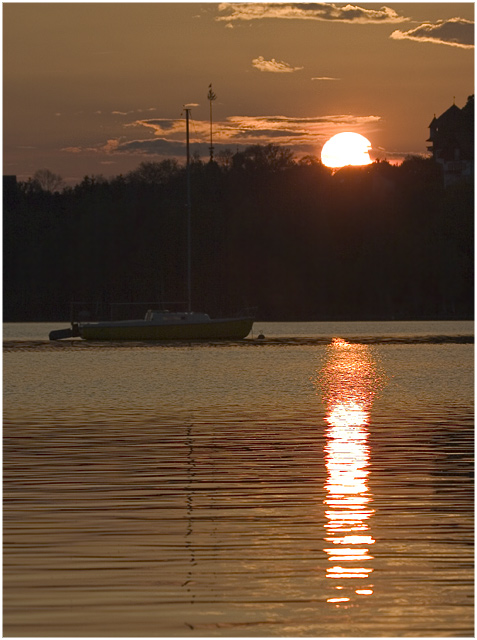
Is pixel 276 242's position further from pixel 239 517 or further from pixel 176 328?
pixel 239 517

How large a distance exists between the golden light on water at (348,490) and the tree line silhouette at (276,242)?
123585 mm

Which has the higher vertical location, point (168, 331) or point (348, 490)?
point (168, 331)

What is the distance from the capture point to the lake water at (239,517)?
14148mm

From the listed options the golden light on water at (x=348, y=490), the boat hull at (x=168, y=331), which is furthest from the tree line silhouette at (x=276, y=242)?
the golden light on water at (x=348, y=490)

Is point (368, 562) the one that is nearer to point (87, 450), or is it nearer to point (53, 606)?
point (53, 606)

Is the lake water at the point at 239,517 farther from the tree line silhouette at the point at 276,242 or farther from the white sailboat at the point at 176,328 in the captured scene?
the tree line silhouette at the point at 276,242

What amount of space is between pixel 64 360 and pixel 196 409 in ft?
130

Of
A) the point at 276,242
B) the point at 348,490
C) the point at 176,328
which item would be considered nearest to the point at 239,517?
the point at 348,490

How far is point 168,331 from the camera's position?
99.4 metres

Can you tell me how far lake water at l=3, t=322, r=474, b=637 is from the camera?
46.4 feet

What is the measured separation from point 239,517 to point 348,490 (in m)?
3.24

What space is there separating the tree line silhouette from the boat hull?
6421 cm

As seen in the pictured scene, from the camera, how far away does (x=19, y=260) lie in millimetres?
176125

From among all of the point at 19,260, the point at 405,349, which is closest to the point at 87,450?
the point at 405,349
